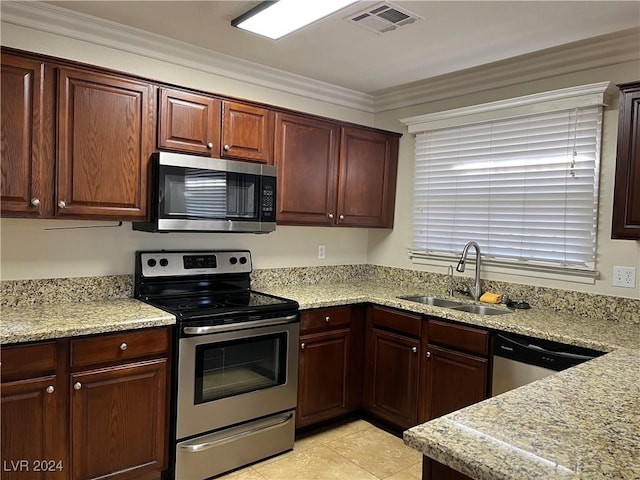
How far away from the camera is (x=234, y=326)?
2510mm

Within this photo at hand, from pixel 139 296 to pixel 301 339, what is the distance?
0.99 metres

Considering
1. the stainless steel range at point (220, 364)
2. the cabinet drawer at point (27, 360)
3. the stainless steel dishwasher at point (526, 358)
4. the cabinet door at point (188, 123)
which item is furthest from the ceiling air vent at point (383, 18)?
the cabinet drawer at point (27, 360)

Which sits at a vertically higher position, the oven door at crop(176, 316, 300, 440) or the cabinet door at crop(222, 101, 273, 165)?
the cabinet door at crop(222, 101, 273, 165)

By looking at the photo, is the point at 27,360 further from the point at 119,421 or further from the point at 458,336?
the point at 458,336

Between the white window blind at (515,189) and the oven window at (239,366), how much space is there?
153 centimetres

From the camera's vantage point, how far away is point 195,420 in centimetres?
242

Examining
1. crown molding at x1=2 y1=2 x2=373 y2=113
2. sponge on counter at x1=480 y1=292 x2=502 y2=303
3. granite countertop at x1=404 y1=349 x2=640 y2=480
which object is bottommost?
granite countertop at x1=404 y1=349 x2=640 y2=480

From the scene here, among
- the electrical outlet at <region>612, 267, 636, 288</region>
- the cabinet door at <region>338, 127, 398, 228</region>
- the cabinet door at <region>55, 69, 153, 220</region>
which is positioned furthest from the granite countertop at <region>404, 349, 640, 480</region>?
the cabinet door at <region>338, 127, 398, 228</region>

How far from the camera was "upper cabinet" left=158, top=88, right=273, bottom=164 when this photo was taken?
2.61 meters

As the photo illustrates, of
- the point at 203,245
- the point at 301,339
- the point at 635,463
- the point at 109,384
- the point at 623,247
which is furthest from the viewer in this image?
the point at 203,245

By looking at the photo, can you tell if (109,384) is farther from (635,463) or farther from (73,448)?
A: (635,463)

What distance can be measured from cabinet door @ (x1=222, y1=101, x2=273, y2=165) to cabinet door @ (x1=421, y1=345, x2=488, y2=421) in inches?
63.1

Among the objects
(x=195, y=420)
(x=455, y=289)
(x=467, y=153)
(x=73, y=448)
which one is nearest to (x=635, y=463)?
(x=195, y=420)

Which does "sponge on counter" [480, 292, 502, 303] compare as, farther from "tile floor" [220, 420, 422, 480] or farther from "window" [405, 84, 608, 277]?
"tile floor" [220, 420, 422, 480]
